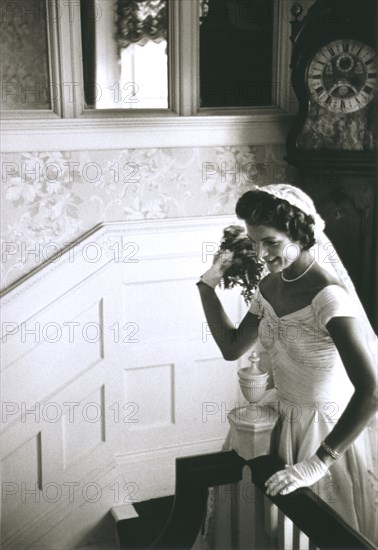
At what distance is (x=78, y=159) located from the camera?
129 inches

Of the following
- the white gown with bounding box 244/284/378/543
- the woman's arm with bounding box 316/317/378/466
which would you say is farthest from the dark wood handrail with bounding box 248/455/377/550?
the white gown with bounding box 244/284/378/543

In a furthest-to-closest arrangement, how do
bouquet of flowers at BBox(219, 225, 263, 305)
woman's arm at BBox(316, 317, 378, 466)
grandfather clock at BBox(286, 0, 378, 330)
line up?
1. grandfather clock at BBox(286, 0, 378, 330)
2. bouquet of flowers at BBox(219, 225, 263, 305)
3. woman's arm at BBox(316, 317, 378, 466)

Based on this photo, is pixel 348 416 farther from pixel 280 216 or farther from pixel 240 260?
pixel 240 260

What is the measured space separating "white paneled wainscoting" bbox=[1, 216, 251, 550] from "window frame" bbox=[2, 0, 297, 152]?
16.4 inches

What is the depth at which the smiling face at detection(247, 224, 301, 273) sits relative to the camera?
7.97 ft

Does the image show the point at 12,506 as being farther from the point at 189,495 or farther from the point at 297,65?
the point at 297,65

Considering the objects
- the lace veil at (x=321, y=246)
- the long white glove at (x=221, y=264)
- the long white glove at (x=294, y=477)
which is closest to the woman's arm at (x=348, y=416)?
the long white glove at (x=294, y=477)

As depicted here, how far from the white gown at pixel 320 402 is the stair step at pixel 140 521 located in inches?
46.6

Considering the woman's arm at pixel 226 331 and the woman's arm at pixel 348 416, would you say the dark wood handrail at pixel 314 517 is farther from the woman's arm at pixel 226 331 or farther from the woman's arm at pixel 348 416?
the woman's arm at pixel 226 331

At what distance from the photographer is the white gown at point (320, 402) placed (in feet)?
7.68

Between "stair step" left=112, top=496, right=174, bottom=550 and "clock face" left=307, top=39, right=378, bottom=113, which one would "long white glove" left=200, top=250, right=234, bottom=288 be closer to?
"clock face" left=307, top=39, right=378, bottom=113

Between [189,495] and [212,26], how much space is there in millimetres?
2367

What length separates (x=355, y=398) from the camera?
2109 millimetres

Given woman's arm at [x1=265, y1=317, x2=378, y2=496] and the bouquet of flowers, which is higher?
the bouquet of flowers
